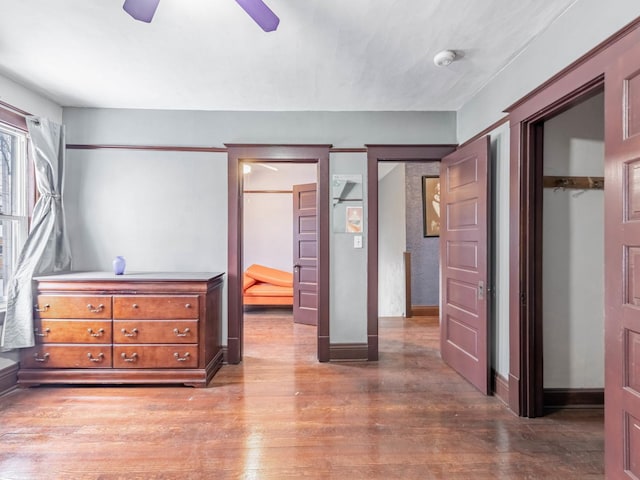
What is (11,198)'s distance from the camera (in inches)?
112

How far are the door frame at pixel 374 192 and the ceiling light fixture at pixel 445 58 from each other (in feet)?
3.36

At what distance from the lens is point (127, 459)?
1.82m

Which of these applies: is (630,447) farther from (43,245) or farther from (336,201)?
(43,245)

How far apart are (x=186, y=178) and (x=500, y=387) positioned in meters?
3.37

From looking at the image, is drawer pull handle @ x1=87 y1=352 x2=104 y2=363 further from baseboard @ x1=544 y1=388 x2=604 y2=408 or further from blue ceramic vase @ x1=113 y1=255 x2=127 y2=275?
baseboard @ x1=544 y1=388 x2=604 y2=408

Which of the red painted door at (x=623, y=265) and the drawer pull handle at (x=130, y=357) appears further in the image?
the drawer pull handle at (x=130, y=357)

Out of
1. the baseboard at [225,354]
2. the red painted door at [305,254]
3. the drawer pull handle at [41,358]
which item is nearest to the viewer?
the drawer pull handle at [41,358]

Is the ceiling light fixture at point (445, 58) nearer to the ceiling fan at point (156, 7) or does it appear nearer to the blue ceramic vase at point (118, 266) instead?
the ceiling fan at point (156, 7)

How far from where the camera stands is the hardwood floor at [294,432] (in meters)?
1.75

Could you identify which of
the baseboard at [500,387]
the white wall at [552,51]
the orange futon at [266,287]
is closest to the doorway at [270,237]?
the orange futon at [266,287]

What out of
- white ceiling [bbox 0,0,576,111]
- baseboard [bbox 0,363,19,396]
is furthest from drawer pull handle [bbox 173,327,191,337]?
white ceiling [bbox 0,0,576,111]

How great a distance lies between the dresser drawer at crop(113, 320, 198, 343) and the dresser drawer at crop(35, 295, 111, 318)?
0.77 feet

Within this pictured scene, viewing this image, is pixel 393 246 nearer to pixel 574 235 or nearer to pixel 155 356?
pixel 574 235

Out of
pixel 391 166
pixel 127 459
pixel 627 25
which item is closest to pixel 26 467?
pixel 127 459
